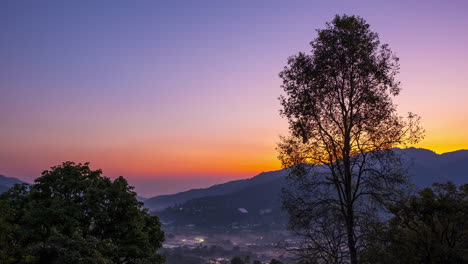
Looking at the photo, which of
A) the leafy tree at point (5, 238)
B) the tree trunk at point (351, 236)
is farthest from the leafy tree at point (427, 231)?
the leafy tree at point (5, 238)

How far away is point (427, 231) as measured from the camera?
49.0 ft

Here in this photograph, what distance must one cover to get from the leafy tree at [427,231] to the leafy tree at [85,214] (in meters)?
15.0

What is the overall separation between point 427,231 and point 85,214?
21479mm

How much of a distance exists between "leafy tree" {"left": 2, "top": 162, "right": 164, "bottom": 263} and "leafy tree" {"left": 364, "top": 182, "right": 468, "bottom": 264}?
49.4 ft

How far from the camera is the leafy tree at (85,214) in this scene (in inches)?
799

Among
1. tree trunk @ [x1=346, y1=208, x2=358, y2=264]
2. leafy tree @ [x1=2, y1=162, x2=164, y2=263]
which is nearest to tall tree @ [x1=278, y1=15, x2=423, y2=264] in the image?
tree trunk @ [x1=346, y1=208, x2=358, y2=264]

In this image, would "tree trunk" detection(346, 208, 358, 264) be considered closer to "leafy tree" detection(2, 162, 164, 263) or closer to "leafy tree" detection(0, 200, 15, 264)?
"leafy tree" detection(2, 162, 164, 263)

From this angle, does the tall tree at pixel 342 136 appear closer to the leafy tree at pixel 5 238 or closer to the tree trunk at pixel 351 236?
the tree trunk at pixel 351 236

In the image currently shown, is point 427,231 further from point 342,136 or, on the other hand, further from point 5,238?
point 5,238

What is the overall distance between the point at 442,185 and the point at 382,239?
14.7ft

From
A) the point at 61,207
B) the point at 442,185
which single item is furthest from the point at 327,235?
the point at 61,207

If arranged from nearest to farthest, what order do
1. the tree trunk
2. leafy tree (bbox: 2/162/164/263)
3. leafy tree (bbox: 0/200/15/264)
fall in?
the tree trunk → leafy tree (bbox: 0/200/15/264) → leafy tree (bbox: 2/162/164/263)

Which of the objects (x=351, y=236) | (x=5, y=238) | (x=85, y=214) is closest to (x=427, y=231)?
(x=351, y=236)

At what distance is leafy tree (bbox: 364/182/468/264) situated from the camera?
14219 millimetres
